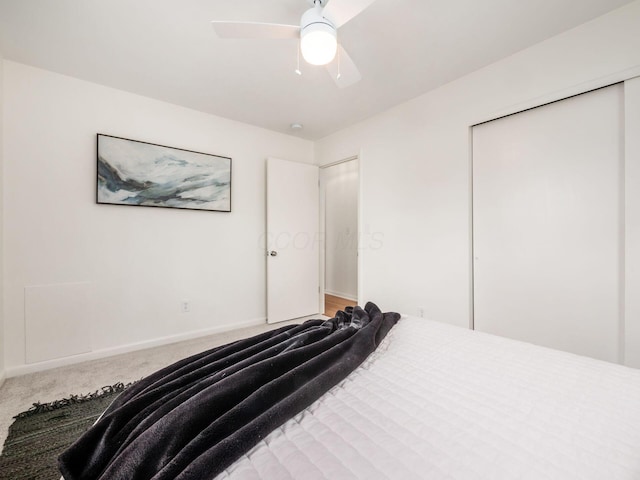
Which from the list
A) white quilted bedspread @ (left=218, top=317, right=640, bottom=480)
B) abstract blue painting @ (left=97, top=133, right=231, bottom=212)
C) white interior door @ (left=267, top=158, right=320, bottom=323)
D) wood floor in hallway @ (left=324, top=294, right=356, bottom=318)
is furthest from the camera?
wood floor in hallway @ (left=324, top=294, right=356, bottom=318)

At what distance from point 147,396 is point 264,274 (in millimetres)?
2642

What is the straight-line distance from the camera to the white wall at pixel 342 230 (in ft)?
16.2

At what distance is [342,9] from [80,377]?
313cm

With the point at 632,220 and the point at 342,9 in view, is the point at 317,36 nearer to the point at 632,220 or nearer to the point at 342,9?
the point at 342,9

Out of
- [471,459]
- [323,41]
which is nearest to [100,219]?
[323,41]

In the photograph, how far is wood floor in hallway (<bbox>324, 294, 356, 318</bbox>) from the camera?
4094mm

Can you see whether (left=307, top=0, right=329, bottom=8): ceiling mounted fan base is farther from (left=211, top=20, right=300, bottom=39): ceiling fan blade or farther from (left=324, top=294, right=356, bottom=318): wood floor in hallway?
(left=324, top=294, right=356, bottom=318): wood floor in hallway

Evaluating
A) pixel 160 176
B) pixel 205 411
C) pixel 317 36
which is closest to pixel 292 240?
pixel 160 176

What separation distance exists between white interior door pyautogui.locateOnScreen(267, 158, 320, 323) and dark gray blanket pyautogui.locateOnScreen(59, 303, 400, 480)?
7.45 feet

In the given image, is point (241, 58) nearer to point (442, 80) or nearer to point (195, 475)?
point (442, 80)

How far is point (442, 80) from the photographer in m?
2.46

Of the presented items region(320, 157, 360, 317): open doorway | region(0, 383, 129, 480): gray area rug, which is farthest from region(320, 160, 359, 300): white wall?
region(0, 383, 129, 480): gray area rug

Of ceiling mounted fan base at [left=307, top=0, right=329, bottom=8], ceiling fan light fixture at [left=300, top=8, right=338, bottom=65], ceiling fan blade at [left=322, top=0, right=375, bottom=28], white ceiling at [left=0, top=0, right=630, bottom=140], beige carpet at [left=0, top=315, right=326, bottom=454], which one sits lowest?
beige carpet at [left=0, top=315, right=326, bottom=454]

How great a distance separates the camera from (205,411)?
2.60ft
